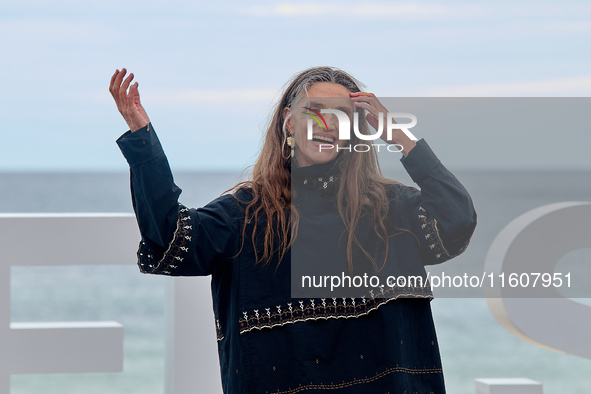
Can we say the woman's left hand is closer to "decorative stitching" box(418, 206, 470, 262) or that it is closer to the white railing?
"decorative stitching" box(418, 206, 470, 262)

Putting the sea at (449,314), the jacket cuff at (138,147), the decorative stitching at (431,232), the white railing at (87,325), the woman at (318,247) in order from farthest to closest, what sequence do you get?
the white railing at (87,325)
the sea at (449,314)
the decorative stitching at (431,232)
the woman at (318,247)
the jacket cuff at (138,147)

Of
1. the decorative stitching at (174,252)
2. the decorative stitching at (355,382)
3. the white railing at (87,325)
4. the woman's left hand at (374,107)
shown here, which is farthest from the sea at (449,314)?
the decorative stitching at (174,252)

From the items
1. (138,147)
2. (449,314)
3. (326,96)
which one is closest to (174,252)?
(138,147)

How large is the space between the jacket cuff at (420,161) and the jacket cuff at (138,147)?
61cm

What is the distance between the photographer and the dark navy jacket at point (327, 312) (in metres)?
1.51

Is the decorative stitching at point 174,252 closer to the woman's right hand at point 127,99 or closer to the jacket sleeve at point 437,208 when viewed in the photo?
the woman's right hand at point 127,99

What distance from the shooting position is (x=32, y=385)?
21.2ft

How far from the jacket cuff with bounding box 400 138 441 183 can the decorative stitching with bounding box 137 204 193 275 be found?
1.83ft

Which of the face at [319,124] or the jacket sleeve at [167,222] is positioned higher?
the face at [319,124]

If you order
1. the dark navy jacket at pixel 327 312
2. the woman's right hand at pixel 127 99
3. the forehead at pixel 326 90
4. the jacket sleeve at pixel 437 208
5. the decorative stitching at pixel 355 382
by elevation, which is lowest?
the decorative stitching at pixel 355 382

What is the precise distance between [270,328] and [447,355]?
6.09 m

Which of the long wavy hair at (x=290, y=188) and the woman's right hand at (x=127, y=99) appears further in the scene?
the long wavy hair at (x=290, y=188)

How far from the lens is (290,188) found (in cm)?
166

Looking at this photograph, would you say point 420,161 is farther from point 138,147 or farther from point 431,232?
point 138,147
